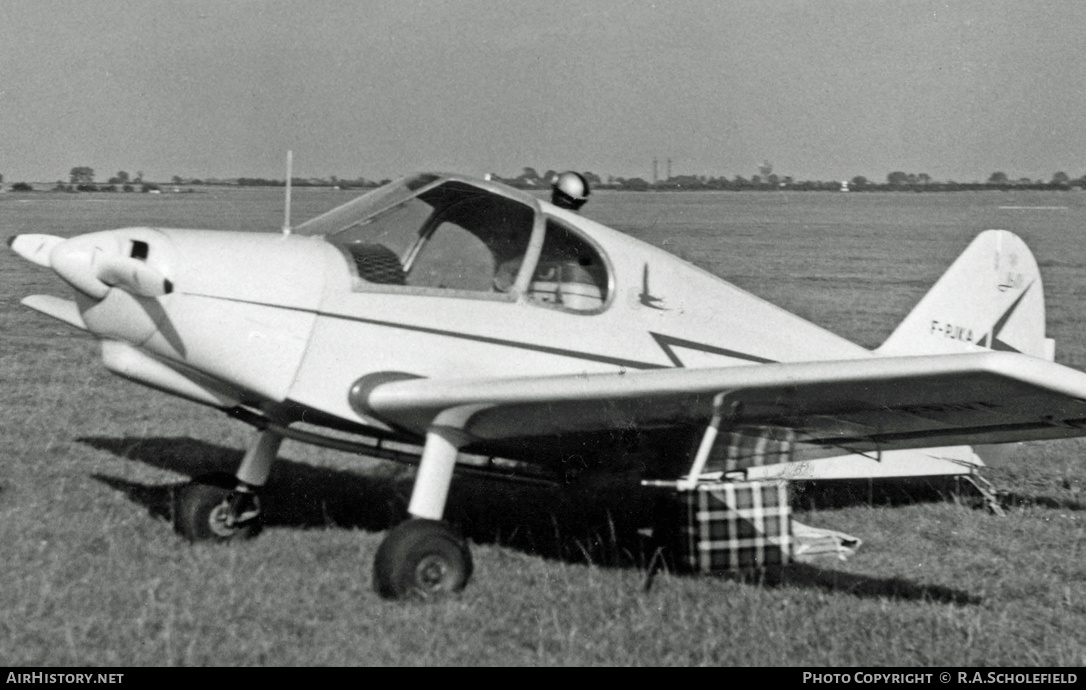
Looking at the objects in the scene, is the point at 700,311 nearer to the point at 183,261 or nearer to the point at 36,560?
the point at 183,261

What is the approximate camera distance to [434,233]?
5516 millimetres

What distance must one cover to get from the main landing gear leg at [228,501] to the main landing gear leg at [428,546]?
1078 mm

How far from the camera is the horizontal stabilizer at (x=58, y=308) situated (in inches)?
226

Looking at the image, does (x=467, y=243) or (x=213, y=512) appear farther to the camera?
(x=213, y=512)

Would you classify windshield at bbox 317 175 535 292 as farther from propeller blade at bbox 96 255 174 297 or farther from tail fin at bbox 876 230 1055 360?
tail fin at bbox 876 230 1055 360

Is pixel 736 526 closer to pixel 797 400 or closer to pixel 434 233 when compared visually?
pixel 797 400

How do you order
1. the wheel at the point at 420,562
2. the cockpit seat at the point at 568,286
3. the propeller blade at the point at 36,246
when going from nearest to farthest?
the wheel at the point at 420,562
the propeller blade at the point at 36,246
the cockpit seat at the point at 568,286

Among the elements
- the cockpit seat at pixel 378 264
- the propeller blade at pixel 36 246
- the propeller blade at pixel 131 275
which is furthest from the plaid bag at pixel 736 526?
the propeller blade at pixel 36 246

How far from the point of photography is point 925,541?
637 cm

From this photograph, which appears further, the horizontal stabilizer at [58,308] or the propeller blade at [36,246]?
the horizontal stabilizer at [58,308]

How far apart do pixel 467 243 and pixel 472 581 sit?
1599 mm

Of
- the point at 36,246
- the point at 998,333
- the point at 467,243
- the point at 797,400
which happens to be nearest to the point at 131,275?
the point at 36,246

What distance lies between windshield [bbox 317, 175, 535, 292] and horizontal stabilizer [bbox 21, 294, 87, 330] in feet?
4.10

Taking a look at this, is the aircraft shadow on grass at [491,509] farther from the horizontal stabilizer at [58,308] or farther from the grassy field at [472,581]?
the horizontal stabilizer at [58,308]
